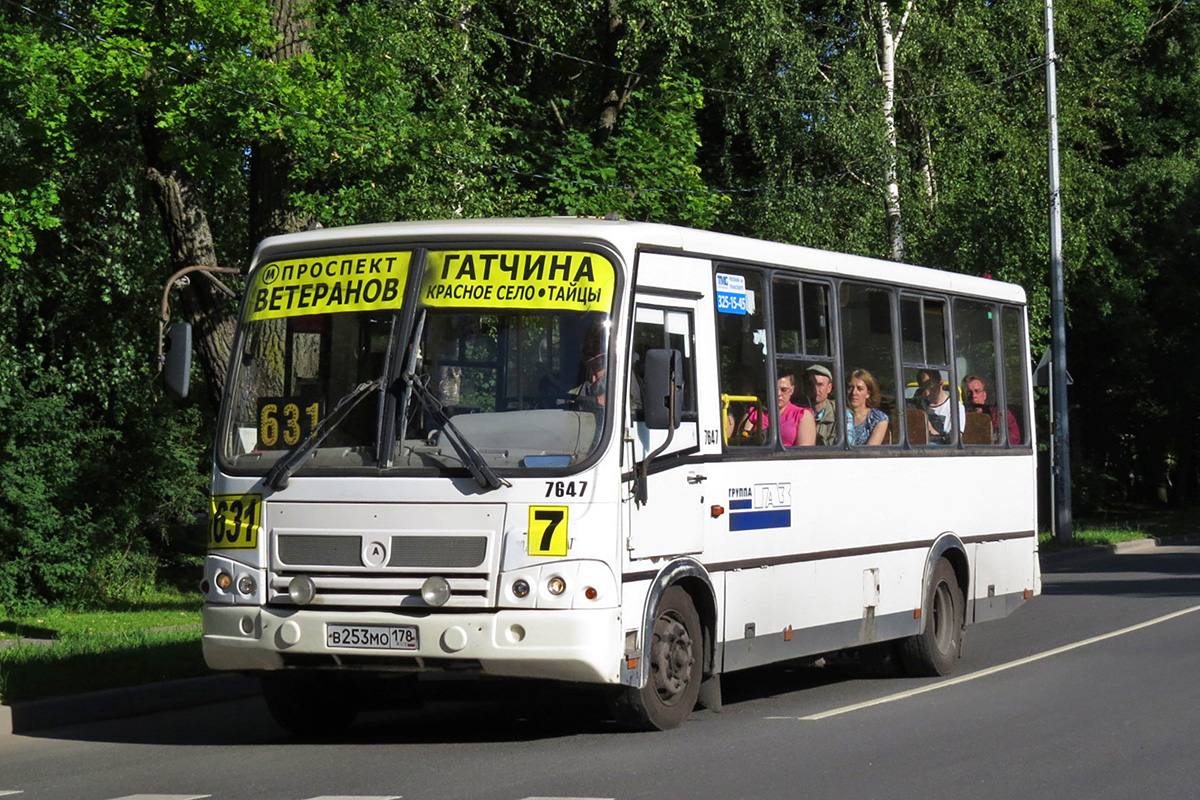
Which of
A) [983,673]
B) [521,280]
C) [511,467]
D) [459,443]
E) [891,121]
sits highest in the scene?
[891,121]

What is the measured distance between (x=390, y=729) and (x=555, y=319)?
293 centimetres

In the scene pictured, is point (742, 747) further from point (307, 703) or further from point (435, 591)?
point (307, 703)

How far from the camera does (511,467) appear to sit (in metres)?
9.48

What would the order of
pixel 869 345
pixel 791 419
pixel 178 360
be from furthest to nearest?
pixel 869 345
pixel 791 419
pixel 178 360

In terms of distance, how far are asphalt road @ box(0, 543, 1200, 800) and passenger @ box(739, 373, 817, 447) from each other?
1686mm

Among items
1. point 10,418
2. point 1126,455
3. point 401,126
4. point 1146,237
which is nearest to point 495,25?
point 10,418

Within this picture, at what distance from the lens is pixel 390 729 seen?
1116cm

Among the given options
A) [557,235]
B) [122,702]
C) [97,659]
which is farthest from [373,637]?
[97,659]

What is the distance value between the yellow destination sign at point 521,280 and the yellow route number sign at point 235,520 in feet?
4.71

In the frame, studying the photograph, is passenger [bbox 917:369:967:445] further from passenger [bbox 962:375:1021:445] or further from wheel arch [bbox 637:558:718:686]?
wheel arch [bbox 637:558:718:686]

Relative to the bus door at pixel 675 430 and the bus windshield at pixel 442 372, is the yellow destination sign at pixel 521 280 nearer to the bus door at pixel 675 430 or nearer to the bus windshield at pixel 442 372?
the bus windshield at pixel 442 372

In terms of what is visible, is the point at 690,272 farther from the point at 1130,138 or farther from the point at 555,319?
the point at 1130,138

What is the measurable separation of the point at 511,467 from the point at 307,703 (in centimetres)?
219

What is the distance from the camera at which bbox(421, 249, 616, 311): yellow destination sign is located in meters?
9.84
